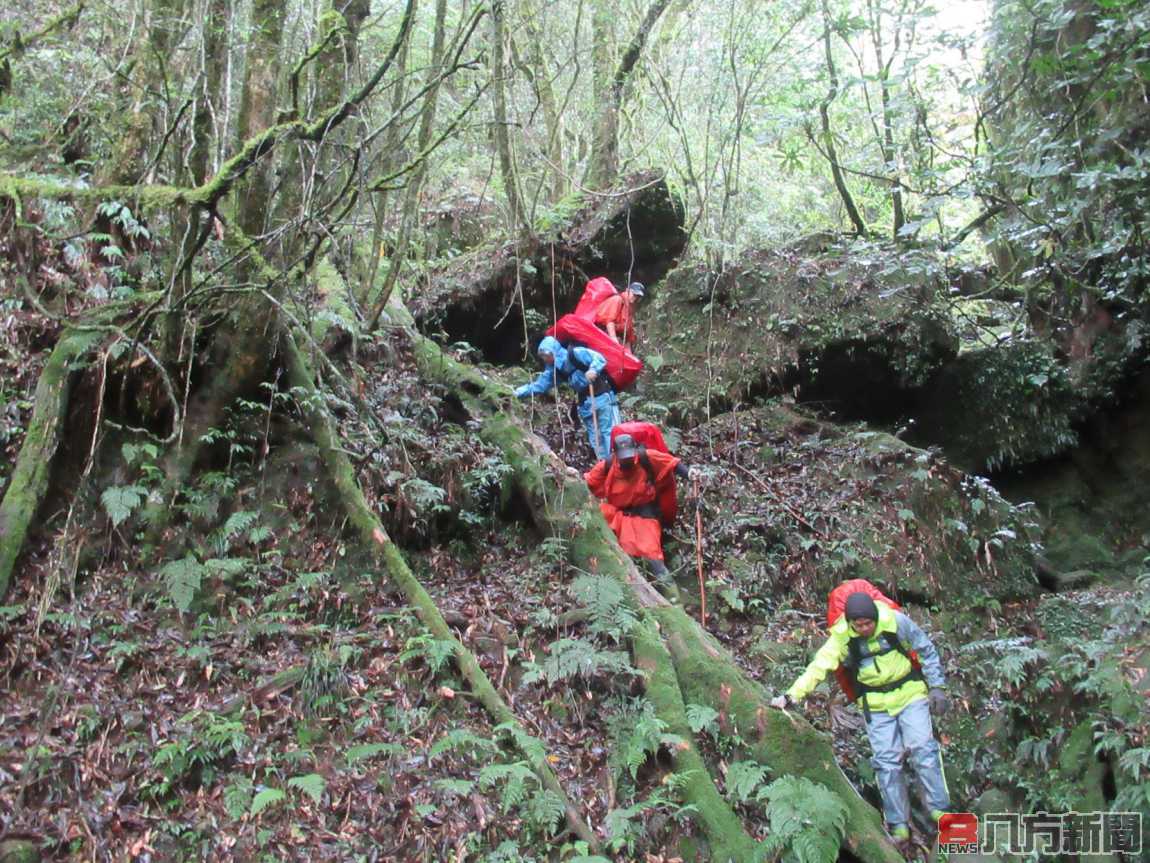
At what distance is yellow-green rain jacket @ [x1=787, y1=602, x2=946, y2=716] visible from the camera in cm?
624

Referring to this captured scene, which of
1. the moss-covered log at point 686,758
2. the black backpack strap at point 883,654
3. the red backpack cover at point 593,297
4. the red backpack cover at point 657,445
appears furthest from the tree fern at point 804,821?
the red backpack cover at point 593,297

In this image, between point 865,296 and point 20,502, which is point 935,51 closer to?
point 865,296

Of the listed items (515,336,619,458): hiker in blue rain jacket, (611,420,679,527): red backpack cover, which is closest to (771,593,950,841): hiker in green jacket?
(611,420,679,527): red backpack cover

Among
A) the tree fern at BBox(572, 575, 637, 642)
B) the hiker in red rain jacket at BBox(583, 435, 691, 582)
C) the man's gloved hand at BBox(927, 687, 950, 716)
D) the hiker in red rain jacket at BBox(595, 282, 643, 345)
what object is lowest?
the man's gloved hand at BBox(927, 687, 950, 716)

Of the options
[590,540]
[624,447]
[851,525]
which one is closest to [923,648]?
[590,540]

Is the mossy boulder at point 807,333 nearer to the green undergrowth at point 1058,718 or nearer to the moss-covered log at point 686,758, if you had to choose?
the green undergrowth at point 1058,718

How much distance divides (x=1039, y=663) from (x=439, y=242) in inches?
414

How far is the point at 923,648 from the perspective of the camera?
6.27 m

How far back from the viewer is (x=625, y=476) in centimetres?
820

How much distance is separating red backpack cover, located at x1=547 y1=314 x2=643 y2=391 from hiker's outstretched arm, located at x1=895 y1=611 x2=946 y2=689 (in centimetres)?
449

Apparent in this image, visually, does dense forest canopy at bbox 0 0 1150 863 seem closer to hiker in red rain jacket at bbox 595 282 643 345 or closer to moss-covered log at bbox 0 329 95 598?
moss-covered log at bbox 0 329 95 598

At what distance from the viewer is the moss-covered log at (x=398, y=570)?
540 cm
